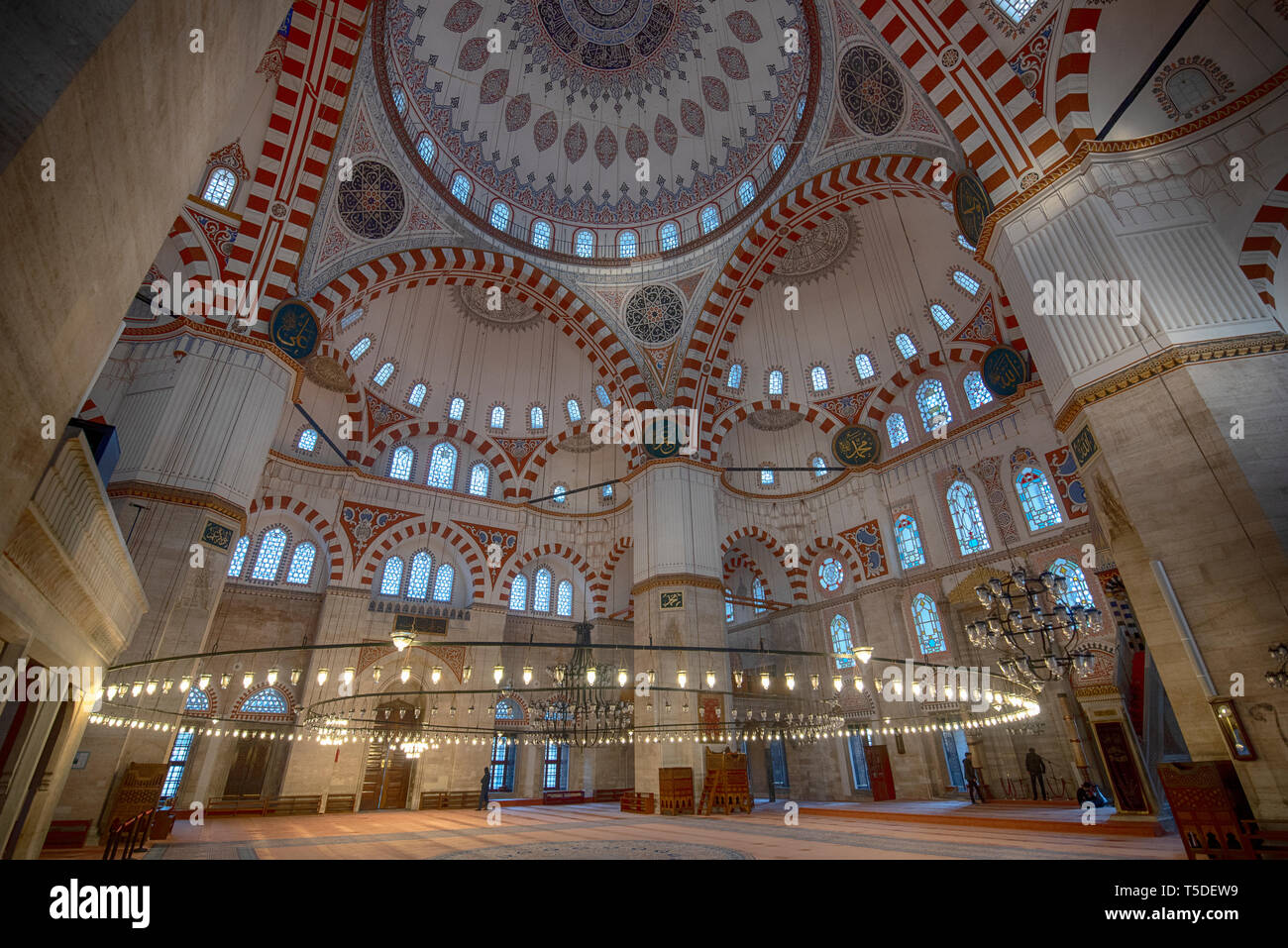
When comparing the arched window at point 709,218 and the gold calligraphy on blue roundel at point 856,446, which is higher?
the arched window at point 709,218

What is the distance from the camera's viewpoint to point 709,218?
1639 centimetres

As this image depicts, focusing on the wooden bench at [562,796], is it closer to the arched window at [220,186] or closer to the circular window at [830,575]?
the circular window at [830,575]

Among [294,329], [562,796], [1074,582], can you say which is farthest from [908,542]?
[294,329]

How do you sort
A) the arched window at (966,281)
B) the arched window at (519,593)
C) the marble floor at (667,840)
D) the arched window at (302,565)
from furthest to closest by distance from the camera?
the arched window at (519,593)
the arched window at (302,565)
the arched window at (966,281)
the marble floor at (667,840)

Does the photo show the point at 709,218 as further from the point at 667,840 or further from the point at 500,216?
the point at 667,840

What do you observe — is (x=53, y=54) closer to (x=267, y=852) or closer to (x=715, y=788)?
(x=267, y=852)

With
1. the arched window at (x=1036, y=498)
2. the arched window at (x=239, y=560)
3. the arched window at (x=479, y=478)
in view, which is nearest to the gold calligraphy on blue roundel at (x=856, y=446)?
the arched window at (x=1036, y=498)

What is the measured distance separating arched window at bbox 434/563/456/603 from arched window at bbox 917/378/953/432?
1417 cm

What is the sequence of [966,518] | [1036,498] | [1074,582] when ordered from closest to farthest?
[1074,582], [1036,498], [966,518]

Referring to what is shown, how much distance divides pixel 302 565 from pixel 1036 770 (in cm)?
1788

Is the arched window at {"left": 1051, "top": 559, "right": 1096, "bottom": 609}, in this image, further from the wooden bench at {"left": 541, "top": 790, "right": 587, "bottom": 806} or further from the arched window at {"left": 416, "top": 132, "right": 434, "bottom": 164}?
the arched window at {"left": 416, "top": 132, "right": 434, "bottom": 164}

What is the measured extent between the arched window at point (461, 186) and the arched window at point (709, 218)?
637 cm

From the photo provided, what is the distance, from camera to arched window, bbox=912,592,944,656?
14.1 m

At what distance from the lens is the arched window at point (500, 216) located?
15989 millimetres
